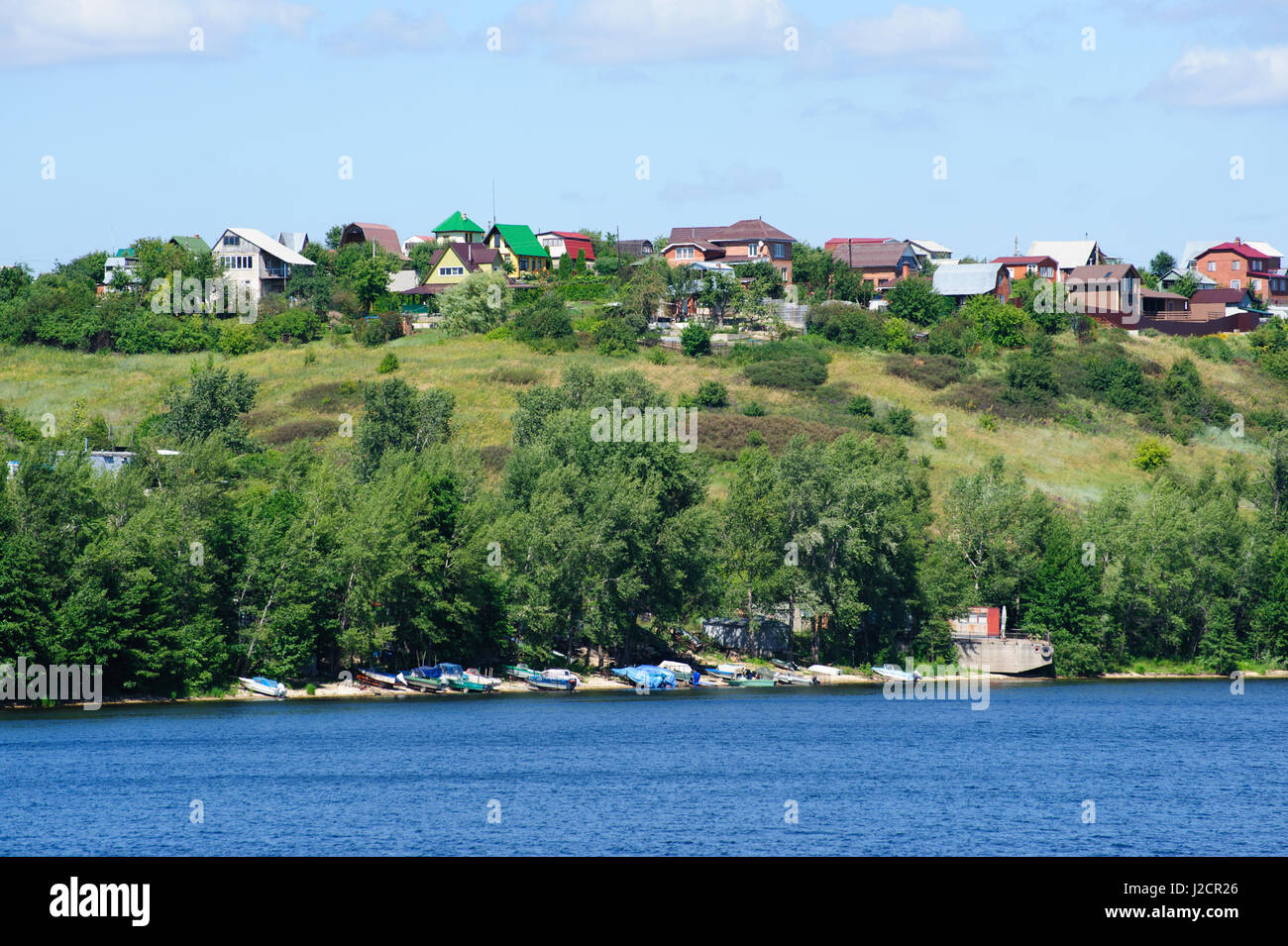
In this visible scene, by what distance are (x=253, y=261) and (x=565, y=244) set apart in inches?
1518

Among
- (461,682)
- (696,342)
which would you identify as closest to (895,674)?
(461,682)

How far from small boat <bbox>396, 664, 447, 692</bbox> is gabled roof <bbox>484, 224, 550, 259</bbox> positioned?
287ft

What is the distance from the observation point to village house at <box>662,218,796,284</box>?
146 m

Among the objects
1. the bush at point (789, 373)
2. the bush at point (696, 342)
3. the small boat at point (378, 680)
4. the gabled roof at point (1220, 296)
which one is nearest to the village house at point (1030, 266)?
the gabled roof at point (1220, 296)

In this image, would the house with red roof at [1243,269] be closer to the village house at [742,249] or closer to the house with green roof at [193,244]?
the village house at [742,249]

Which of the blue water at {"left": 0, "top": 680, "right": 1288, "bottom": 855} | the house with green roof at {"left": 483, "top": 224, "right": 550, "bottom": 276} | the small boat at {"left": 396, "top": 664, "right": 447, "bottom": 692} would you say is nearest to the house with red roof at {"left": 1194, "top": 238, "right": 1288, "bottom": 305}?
the house with green roof at {"left": 483, "top": 224, "right": 550, "bottom": 276}

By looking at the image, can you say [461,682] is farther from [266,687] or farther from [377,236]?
[377,236]

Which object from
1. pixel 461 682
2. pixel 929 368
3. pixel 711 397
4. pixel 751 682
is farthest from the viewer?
pixel 929 368

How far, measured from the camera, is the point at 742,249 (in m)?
150

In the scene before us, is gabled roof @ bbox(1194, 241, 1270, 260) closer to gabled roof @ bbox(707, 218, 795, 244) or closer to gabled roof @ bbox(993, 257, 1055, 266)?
gabled roof @ bbox(993, 257, 1055, 266)

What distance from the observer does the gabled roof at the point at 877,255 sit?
148 metres
